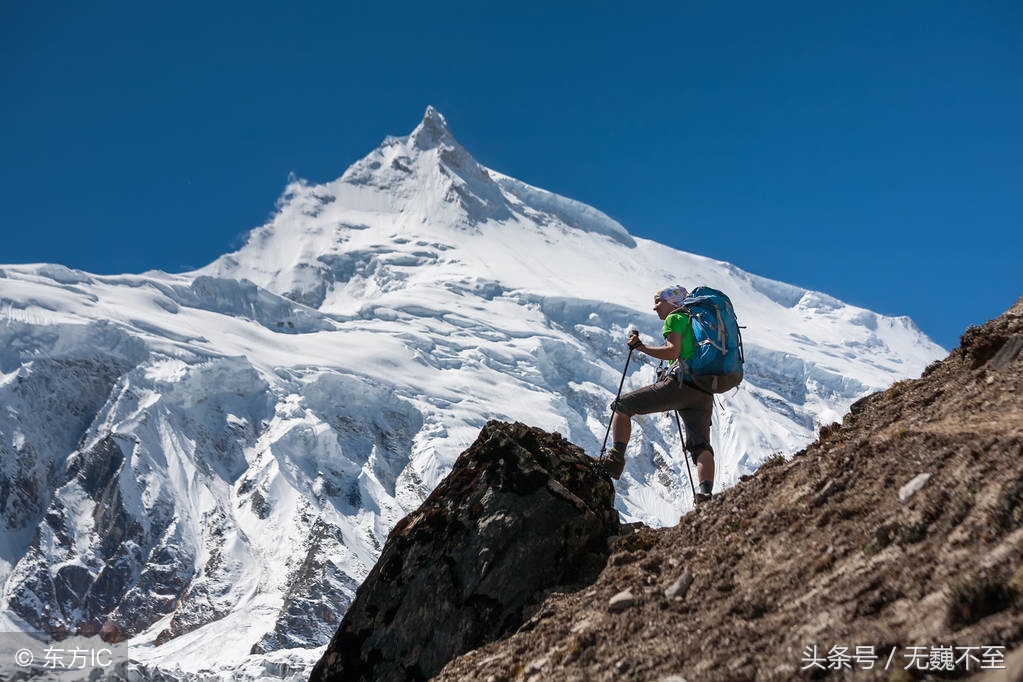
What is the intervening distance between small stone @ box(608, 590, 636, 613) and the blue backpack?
12.7 feet

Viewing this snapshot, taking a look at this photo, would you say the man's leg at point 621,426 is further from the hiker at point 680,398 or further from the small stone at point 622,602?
the small stone at point 622,602

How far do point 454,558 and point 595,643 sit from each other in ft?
10.5

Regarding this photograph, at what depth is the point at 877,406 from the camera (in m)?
12.0

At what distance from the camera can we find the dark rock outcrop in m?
11.4

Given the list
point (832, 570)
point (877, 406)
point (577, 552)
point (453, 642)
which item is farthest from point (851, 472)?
point (453, 642)

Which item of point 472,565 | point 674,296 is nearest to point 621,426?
point 674,296

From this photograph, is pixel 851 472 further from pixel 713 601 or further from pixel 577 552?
pixel 577 552

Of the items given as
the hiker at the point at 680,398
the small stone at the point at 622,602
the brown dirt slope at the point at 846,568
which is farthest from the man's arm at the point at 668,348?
the small stone at the point at 622,602

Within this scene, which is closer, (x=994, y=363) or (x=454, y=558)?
(x=994, y=363)

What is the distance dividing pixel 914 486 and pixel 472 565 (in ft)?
17.1

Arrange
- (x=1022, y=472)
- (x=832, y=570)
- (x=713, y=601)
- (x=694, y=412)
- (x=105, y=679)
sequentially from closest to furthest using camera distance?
1. (x=1022, y=472)
2. (x=832, y=570)
3. (x=713, y=601)
4. (x=694, y=412)
5. (x=105, y=679)

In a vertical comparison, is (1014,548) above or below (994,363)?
below

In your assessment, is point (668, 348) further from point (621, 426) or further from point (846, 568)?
point (846, 568)

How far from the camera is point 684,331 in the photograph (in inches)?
513
